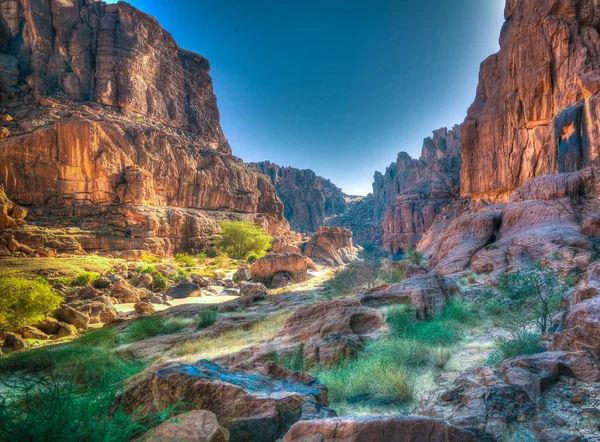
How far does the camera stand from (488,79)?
3172 cm

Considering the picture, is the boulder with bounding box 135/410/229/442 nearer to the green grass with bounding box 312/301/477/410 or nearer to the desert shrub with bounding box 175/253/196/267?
the green grass with bounding box 312/301/477/410

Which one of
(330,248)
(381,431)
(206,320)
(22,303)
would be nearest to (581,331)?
(381,431)

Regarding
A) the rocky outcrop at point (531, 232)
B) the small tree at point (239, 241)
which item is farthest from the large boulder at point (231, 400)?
the small tree at point (239, 241)

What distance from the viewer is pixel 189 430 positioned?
6.98 feet

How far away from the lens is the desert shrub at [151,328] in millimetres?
9094

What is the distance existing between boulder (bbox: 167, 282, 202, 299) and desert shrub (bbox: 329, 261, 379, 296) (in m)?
8.46

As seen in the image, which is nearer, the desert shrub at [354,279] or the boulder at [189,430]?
the boulder at [189,430]

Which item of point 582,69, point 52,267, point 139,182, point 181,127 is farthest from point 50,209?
point 582,69

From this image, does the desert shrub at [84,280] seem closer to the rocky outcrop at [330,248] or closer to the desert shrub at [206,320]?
the desert shrub at [206,320]

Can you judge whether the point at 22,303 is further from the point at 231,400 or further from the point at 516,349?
the point at 516,349

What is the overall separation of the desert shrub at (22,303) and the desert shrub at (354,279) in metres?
11.6

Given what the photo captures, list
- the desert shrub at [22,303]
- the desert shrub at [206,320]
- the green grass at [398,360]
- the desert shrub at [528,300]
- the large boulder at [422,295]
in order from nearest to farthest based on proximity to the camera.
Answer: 1. the green grass at [398,360]
2. the desert shrub at [528,300]
3. the large boulder at [422,295]
4. the desert shrub at [22,303]
5. the desert shrub at [206,320]

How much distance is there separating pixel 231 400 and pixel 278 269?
62.7 feet

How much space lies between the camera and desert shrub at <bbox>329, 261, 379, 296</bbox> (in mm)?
15146
